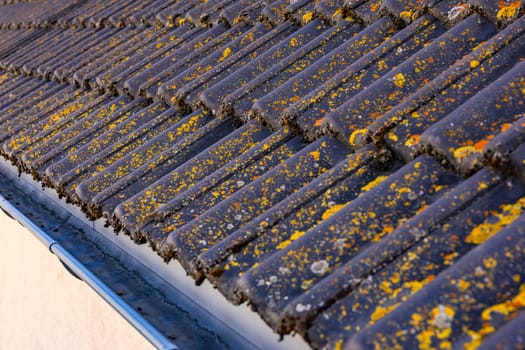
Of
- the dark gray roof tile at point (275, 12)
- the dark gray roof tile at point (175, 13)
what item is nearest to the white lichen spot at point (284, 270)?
the dark gray roof tile at point (275, 12)

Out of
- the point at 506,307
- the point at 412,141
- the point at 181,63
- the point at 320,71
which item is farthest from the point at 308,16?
the point at 506,307

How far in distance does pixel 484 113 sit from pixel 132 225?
1.14m

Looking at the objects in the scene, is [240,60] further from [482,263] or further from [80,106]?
[482,263]

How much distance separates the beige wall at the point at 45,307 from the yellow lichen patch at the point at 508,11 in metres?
1.90

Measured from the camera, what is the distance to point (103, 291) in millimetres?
2186

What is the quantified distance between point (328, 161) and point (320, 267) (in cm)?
49

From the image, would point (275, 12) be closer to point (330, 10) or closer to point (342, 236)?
point (330, 10)

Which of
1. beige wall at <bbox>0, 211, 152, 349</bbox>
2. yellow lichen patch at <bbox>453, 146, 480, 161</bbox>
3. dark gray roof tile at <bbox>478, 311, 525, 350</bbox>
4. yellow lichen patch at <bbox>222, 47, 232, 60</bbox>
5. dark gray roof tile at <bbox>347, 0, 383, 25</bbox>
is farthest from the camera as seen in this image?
beige wall at <bbox>0, 211, 152, 349</bbox>

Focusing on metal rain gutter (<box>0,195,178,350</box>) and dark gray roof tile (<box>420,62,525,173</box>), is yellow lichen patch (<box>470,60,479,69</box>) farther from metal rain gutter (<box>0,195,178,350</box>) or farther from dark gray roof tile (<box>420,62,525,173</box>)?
metal rain gutter (<box>0,195,178,350</box>)

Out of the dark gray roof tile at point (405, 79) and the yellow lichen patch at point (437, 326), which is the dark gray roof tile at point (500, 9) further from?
the yellow lichen patch at point (437, 326)

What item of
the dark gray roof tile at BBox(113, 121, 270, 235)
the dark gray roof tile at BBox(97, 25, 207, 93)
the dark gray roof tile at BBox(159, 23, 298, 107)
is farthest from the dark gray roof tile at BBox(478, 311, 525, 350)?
the dark gray roof tile at BBox(97, 25, 207, 93)

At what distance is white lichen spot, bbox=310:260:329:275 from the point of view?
1449mm

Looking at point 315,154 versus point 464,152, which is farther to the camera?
point 315,154

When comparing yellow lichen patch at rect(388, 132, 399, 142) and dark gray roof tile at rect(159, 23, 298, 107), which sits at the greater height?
dark gray roof tile at rect(159, 23, 298, 107)
